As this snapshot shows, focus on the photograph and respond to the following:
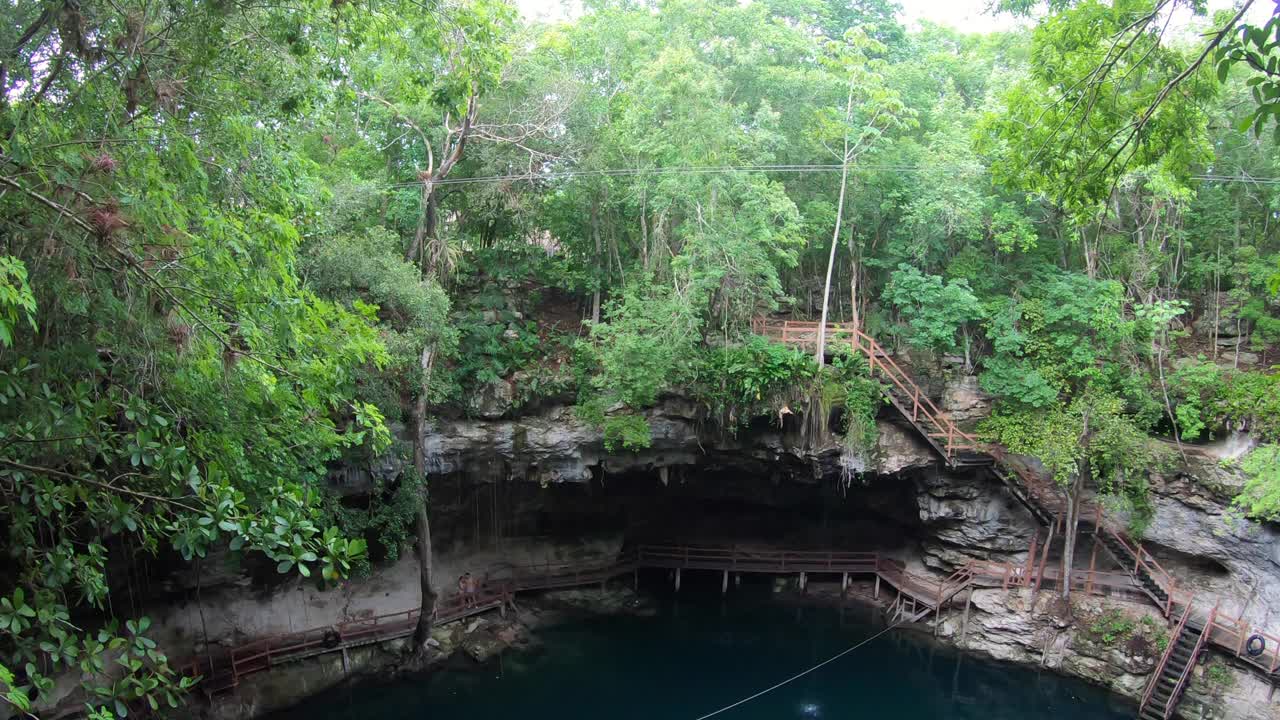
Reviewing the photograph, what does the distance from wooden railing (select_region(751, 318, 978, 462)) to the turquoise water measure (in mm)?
4252

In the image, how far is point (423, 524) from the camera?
14555mm

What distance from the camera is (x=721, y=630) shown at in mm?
17344

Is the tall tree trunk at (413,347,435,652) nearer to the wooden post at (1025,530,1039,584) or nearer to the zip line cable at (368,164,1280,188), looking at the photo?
the zip line cable at (368,164,1280,188)

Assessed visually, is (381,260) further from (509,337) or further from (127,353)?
(127,353)

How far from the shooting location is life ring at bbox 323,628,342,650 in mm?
14797

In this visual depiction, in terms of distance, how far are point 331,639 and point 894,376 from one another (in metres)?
11.9

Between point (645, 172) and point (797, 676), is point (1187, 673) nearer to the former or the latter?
point (797, 676)

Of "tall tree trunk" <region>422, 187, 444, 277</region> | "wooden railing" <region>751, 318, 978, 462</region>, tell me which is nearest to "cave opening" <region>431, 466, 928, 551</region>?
"wooden railing" <region>751, 318, 978, 462</region>

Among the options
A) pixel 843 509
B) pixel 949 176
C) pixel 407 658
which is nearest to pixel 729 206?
pixel 949 176

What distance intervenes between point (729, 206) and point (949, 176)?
4.59 meters

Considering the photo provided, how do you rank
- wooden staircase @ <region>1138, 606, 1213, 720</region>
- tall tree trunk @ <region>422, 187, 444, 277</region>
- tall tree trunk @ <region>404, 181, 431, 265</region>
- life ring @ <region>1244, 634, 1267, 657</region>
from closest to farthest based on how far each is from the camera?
life ring @ <region>1244, 634, 1267, 657</region> → wooden staircase @ <region>1138, 606, 1213, 720</region> → tall tree trunk @ <region>404, 181, 431, 265</region> → tall tree trunk @ <region>422, 187, 444, 277</region>

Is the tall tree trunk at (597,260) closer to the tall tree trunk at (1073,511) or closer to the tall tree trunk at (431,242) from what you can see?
the tall tree trunk at (431,242)

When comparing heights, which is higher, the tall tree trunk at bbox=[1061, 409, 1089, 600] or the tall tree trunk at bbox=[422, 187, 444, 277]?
the tall tree trunk at bbox=[422, 187, 444, 277]

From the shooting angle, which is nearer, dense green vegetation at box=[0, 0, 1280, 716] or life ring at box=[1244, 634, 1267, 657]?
dense green vegetation at box=[0, 0, 1280, 716]
